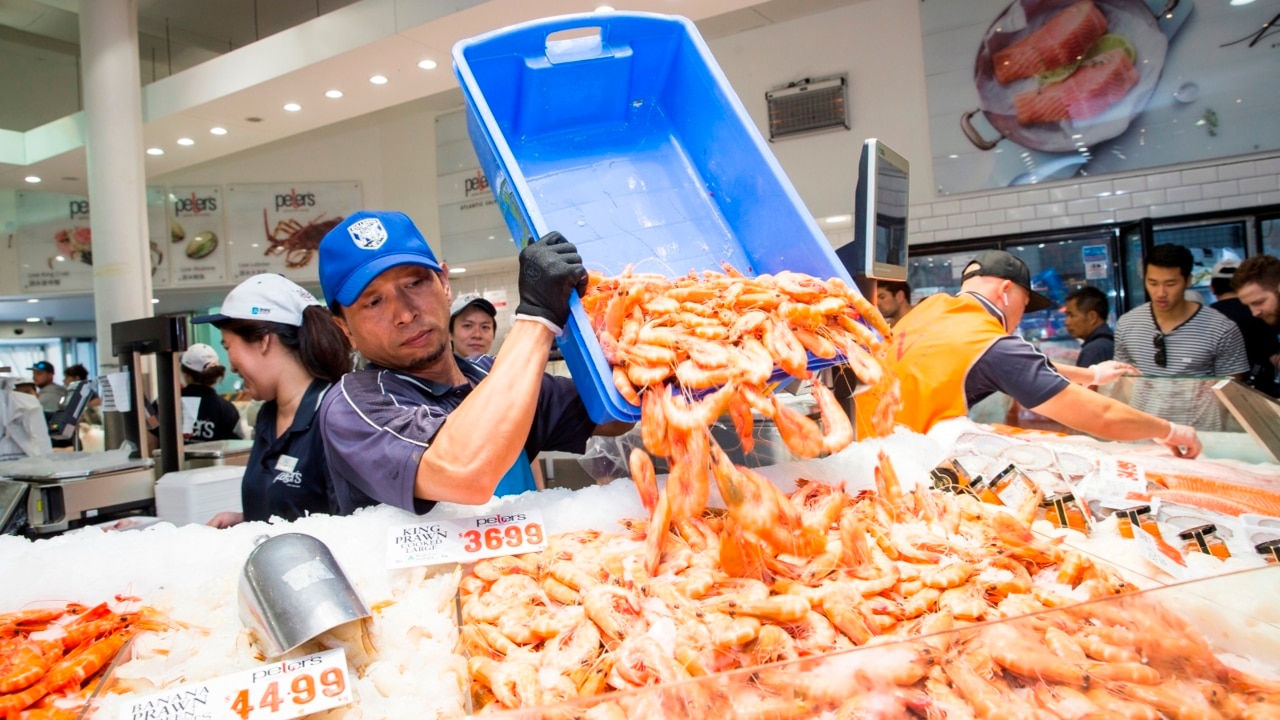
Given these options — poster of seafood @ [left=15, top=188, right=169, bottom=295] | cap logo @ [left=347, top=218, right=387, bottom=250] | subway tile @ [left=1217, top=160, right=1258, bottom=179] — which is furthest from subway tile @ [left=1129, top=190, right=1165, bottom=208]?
poster of seafood @ [left=15, top=188, right=169, bottom=295]

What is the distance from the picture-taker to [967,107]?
6.10 m

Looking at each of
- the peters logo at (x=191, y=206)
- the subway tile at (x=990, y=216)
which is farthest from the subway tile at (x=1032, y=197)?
the peters logo at (x=191, y=206)

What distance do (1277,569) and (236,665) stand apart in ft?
4.54

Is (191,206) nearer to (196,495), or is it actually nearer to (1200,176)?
(196,495)

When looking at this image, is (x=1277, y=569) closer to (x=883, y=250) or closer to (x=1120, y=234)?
(x=883, y=250)

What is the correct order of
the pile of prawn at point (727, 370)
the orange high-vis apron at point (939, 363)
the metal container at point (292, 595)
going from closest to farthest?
the metal container at point (292, 595) → the pile of prawn at point (727, 370) → the orange high-vis apron at point (939, 363)

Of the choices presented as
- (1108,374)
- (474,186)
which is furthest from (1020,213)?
(474,186)

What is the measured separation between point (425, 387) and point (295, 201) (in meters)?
8.14

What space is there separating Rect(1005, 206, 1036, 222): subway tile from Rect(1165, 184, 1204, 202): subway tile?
0.92 m

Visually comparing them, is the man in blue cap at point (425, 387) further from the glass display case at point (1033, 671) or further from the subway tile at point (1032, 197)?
the subway tile at point (1032, 197)

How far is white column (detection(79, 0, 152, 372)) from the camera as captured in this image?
5.50 m

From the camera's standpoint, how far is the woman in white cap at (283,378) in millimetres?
2188

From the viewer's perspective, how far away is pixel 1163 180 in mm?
5586

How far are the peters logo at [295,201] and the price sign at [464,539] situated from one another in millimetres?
8484
